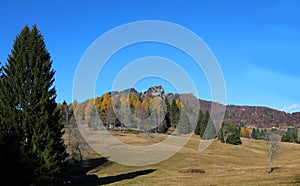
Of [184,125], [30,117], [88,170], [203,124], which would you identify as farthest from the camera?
[203,124]

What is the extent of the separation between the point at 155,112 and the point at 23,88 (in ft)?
282

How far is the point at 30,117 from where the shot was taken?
27.1 metres

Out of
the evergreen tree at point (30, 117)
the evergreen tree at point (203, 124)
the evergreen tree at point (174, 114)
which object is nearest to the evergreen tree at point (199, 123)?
the evergreen tree at point (203, 124)

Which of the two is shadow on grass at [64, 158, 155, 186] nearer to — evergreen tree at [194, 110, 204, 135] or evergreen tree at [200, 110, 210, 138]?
evergreen tree at [200, 110, 210, 138]

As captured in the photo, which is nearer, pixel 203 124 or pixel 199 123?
pixel 203 124

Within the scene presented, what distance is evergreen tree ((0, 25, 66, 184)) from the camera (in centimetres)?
2562

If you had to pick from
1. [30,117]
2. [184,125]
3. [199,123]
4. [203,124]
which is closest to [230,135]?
[203,124]

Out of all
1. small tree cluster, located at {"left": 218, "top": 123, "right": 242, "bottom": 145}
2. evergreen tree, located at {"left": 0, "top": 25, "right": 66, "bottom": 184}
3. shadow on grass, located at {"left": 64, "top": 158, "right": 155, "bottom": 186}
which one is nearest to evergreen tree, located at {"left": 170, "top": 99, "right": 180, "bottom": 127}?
small tree cluster, located at {"left": 218, "top": 123, "right": 242, "bottom": 145}

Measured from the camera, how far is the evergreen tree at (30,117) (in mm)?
25625

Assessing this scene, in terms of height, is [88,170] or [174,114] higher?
[174,114]

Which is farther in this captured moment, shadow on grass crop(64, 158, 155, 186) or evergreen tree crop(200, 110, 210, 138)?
evergreen tree crop(200, 110, 210, 138)

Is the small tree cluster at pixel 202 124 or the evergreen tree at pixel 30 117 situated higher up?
the small tree cluster at pixel 202 124

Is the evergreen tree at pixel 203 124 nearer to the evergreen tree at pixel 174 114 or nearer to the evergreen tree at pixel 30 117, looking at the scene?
the evergreen tree at pixel 174 114

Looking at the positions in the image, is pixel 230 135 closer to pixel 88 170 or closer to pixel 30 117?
pixel 88 170
